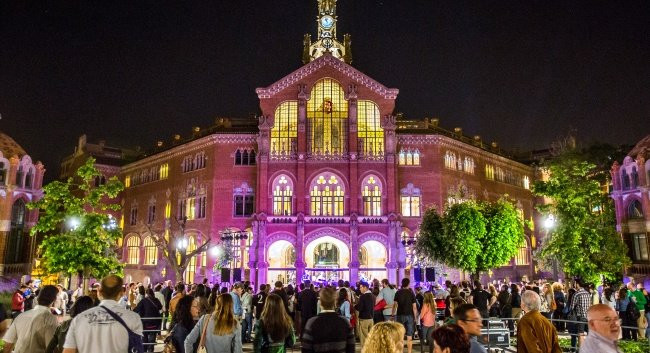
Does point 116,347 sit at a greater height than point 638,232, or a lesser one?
lesser

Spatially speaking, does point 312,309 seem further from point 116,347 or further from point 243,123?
point 243,123

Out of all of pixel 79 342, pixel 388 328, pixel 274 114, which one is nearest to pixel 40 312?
pixel 79 342

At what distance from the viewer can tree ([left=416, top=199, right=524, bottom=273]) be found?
32375mm

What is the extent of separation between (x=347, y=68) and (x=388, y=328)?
41.4 metres

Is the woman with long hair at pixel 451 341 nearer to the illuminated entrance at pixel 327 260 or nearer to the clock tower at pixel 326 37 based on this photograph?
the illuminated entrance at pixel 327 260

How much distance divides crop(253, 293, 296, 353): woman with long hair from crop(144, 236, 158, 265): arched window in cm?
4456

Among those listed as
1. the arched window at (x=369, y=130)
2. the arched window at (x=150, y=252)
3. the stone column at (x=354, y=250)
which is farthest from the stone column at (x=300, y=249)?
the arched window at (x=150, y=252)

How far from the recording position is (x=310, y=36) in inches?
2506

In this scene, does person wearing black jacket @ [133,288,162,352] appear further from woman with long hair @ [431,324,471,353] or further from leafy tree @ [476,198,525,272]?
leafy tree @ [476,198,525,272]

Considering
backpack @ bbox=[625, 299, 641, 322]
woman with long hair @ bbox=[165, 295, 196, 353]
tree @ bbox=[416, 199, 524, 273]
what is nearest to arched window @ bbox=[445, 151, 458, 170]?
tree @ bbox=[416, 199, 524, 273]

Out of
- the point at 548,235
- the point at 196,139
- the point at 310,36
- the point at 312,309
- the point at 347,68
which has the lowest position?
the point at 312,309

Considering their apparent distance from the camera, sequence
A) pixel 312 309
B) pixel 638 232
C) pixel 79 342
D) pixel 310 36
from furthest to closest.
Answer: pixel 310 36 < pixel 638 232 < pixel 312 309 < pixel 79 342

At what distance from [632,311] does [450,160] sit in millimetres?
29967

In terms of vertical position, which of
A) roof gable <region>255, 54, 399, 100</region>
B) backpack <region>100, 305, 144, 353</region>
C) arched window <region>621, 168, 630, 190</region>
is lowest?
backpack <region>100, 305, 144, 353</region>
